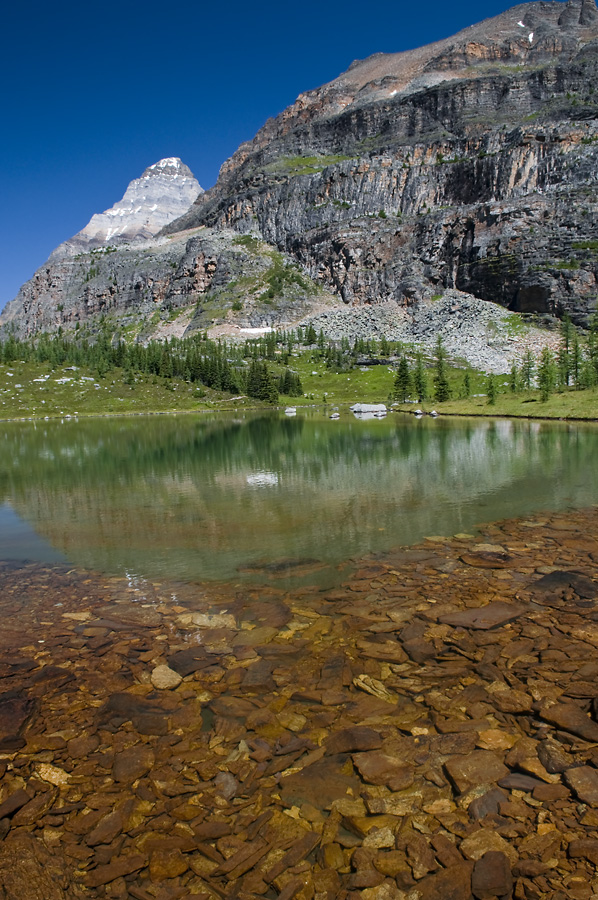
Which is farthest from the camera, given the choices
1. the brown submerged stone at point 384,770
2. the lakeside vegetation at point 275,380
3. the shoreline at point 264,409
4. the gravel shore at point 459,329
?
the gravel shore at point 459,329

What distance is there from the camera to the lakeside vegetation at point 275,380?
292 feet

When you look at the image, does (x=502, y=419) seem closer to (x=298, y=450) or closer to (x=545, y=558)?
(x=298, y=450)

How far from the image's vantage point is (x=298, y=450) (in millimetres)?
40938

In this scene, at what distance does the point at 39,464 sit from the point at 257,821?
117ft

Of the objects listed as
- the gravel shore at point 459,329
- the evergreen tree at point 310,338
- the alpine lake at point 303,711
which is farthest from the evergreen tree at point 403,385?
the alpine lake at point 303,711

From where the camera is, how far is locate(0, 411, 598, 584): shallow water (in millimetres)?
15305

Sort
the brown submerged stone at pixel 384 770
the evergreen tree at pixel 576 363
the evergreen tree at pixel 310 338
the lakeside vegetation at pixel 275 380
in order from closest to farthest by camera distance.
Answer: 1. the brown submerged stone at pixel 384 770
2. the evergreen tree at pixel 576 363
3. the lakeside vegetation at pixel 275 380
4. the evergreen tree at pixel 310 338

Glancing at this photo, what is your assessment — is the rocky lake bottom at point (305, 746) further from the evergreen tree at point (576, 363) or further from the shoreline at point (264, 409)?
Result: the evergreen tree at point (576, 363)

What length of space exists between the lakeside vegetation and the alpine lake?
63597 millimetres

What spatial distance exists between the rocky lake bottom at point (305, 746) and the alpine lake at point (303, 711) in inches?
1.1

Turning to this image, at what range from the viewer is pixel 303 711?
24.4 ft

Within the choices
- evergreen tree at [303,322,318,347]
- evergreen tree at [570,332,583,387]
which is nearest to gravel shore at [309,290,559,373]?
evergreen tree at [303,322,318,347]

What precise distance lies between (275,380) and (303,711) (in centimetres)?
12524

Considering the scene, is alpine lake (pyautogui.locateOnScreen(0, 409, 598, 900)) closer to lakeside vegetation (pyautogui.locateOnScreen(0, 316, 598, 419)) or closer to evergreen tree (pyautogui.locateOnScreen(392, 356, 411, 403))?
lakeside vegetation (pyautogui.locateOnScreen(0, 316, 598, 419))
